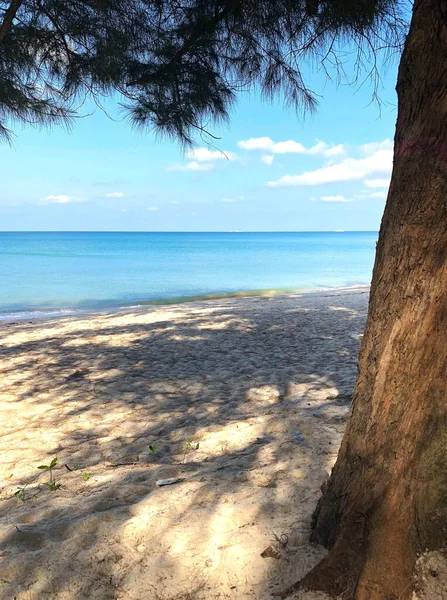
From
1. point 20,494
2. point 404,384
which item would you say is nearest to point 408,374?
point 404,384

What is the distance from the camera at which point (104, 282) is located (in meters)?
24.0

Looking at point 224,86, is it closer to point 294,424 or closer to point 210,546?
point 294,424

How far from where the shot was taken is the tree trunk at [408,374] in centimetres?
147

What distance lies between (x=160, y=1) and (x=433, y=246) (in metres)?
3.84

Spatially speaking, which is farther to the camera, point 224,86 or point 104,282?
point 104,282

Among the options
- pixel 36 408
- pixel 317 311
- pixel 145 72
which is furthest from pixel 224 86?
pixel 317 311

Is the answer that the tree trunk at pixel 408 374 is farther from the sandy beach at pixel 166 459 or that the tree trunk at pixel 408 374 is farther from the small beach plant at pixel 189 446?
the small beach plant at pixel 189 446

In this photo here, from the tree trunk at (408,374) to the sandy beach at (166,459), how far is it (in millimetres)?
270

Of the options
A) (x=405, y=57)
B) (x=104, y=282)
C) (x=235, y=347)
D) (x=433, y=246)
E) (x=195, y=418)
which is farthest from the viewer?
(x=104, y=282)

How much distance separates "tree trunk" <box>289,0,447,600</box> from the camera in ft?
4.83

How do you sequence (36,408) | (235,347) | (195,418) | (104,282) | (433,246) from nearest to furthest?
(433,246) → (195,418) → (36,408) → (235,347) → (104,282)

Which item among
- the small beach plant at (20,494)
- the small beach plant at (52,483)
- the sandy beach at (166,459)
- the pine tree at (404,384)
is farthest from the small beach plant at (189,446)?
the pine tree at (404,384)

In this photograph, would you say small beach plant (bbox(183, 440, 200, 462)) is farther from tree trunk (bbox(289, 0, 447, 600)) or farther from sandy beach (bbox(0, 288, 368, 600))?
tree trunk (bbox(289, 0, 447, 600))

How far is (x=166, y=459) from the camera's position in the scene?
10.3 feet
